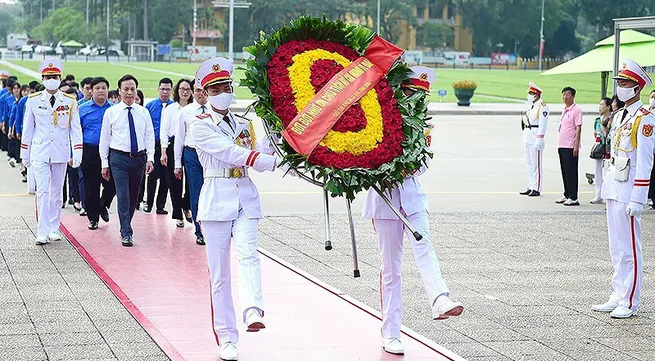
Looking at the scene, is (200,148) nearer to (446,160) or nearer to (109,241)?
(109,241)

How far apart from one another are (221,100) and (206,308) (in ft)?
7.56

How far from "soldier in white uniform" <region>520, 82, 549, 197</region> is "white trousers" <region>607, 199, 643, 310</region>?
28.1 feet

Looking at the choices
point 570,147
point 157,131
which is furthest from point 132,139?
point 570,147

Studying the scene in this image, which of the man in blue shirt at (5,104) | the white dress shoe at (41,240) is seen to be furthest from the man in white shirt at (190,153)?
the man in blue shirt at (5,104)

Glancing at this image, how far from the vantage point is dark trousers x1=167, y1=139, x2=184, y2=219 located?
1308 centimetres

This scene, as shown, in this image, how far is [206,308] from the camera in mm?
8898

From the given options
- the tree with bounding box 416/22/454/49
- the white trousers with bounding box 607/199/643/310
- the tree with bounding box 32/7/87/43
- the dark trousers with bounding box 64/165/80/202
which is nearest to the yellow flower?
the white trousers with bounding box 607/199/643/310

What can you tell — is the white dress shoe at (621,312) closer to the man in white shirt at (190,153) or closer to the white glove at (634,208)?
the white glove at (634,208)

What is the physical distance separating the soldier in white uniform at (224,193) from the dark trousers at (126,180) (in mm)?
5022

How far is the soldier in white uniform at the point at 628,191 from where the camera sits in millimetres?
8812

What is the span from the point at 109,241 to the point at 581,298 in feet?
18.6

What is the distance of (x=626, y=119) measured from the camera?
9023 mm

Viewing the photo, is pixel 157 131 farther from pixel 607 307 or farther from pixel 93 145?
pixel 607 307

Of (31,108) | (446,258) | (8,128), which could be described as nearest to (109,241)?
(31,108)
